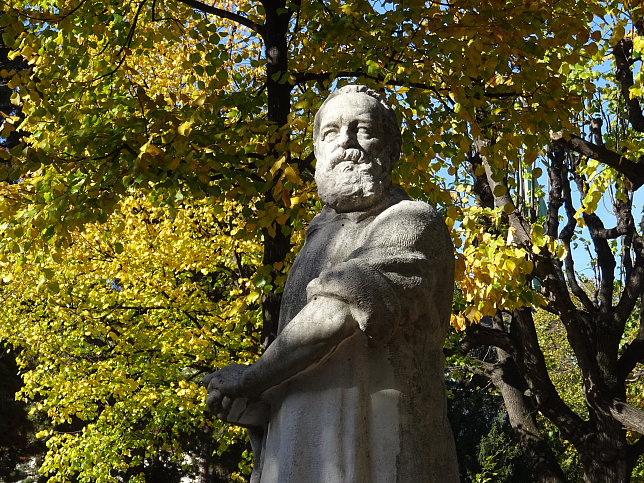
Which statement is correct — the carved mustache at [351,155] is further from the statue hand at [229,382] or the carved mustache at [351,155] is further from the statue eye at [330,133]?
the statue hand at [229,382]

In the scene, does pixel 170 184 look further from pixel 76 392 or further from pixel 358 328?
pixel 76 392

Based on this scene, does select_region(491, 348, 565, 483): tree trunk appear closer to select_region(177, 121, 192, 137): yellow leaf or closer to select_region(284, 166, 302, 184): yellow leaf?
select_region(284, 166, 302, 184): yellow leaf

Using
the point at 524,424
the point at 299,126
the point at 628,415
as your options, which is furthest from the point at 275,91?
the point at 524,424

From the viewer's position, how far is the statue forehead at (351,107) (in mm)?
3326

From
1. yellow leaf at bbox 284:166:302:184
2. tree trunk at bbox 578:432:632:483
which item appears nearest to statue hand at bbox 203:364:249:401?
yellow leaf at bbox 284:166:302:184

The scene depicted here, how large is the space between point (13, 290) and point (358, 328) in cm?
1299

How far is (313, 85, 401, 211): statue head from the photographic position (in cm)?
328

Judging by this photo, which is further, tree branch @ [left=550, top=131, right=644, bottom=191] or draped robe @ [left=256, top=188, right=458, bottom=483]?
tree branch @ [left=550, top=131, right=644, bottom=191]

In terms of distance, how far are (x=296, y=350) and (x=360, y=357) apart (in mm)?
238

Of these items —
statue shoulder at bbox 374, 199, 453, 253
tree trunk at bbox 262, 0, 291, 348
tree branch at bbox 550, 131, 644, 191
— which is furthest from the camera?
tree branch at bbox 550, 131, 644, 191

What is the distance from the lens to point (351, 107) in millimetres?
3338

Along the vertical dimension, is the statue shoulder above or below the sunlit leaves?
below

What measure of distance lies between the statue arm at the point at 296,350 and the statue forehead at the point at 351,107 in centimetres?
81

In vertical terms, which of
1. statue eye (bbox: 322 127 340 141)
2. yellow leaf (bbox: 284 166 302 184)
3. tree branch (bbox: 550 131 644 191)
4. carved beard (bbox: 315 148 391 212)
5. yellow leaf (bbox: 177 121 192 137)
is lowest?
carved beard (bbox: 315 148 391 212)
